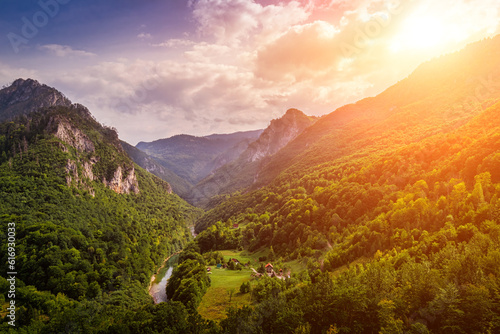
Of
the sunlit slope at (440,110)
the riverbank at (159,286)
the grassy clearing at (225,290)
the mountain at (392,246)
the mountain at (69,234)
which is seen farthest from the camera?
the sunlit slope at (440,110)

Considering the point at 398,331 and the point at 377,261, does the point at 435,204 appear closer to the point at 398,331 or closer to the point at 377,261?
the point at 377,261

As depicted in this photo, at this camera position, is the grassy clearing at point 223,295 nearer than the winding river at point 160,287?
Yes

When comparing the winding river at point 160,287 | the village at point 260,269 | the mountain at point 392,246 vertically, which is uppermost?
the mountain at point 392,246

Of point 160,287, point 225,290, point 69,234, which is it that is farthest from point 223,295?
point 69,234

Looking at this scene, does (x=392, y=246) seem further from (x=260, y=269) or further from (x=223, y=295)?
(x=223, y=295)

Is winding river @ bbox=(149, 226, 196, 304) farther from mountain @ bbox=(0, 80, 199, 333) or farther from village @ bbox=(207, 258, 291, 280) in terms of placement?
village @ bbox=(207, 258, 291, 280)

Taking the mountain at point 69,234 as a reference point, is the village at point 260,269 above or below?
below

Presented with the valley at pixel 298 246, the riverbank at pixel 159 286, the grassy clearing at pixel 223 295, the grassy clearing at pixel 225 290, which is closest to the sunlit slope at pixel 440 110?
the valley at pixel 298 246

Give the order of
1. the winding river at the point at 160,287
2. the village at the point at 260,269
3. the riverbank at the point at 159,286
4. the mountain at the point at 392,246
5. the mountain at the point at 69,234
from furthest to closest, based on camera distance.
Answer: the riverbank at the point at 159,286 < the winding river at the point at 160,287 < the village at the point at 260,269 < the mountain at the point at 69,234 < the mountain at the point at 392,246

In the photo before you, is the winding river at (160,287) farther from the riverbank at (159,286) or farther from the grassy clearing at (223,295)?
the grassy clearing at (223,295)
